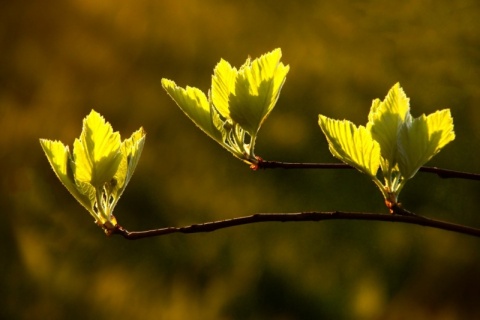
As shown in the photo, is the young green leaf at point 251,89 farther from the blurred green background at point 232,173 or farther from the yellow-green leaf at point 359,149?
the blurred green background at point 232,173

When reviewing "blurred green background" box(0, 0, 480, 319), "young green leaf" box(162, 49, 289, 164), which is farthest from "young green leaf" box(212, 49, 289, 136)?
"blurred green background" box(0, 0, 480, 319)

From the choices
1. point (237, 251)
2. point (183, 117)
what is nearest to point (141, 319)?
point (237, 251)

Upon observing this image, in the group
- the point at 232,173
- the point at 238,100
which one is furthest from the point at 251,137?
the point at 232,173

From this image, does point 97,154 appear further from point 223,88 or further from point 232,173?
point 232,173

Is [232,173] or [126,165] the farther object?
[232,173]

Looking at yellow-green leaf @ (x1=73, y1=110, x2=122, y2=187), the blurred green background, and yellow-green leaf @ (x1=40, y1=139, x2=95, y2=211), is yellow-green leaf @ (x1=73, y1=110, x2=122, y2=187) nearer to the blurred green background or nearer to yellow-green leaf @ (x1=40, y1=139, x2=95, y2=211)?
yellow-green leaf @ (x1=40, y1=139, x2=95, y2=211)
